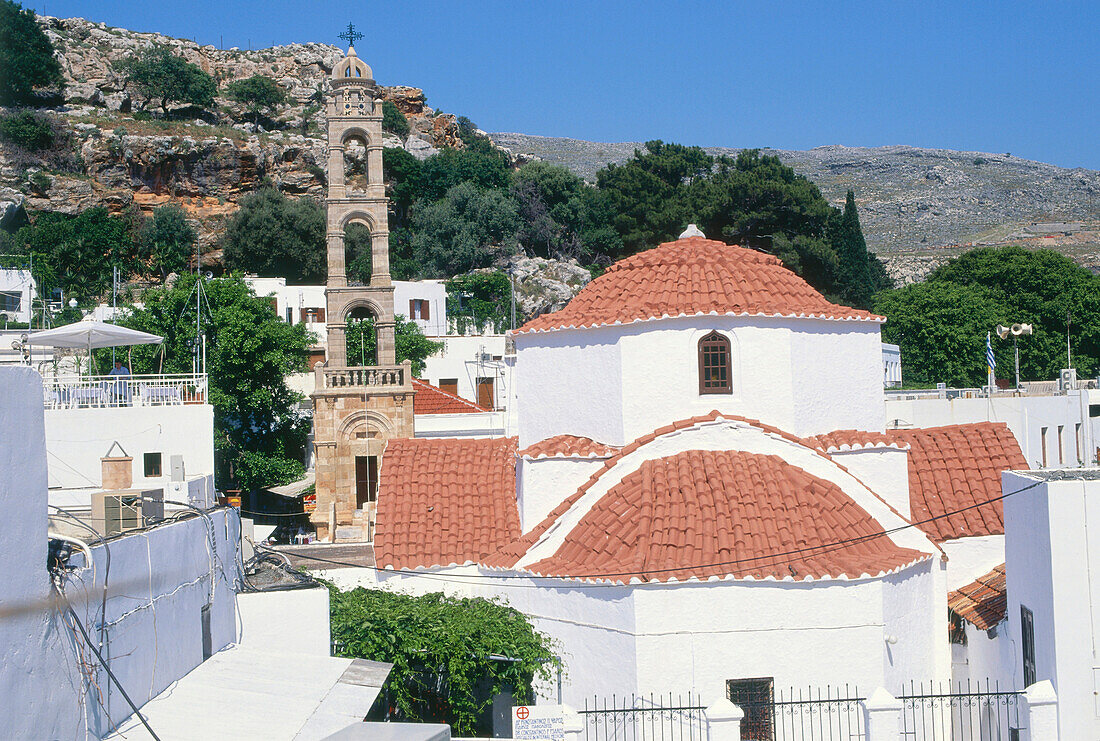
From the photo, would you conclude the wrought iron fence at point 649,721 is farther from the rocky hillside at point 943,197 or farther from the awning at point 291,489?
the rocky hillside at point 943,197

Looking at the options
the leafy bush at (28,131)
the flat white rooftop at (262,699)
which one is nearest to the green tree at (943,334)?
the flat white rooftop at (262,699)

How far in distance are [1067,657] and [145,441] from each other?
17843 mm

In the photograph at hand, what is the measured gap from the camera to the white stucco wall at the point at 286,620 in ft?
44.4

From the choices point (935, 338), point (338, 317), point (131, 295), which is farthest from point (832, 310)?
point (131, 295)

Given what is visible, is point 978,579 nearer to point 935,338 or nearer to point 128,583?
A: point 128,583

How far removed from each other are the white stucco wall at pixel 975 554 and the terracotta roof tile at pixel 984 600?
0.34ft

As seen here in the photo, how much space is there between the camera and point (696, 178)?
60562 millimetres

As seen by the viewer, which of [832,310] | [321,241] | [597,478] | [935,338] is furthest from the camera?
[321,241]

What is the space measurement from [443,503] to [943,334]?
3889cm

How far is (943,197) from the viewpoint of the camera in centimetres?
11788

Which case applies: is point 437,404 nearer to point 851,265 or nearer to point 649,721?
point 649,721

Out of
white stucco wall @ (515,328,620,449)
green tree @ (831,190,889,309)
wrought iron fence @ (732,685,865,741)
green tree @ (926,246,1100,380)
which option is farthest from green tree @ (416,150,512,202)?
wrought iron fence @ (732,685,865,741)

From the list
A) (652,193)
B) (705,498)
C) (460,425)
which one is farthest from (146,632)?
(652,193)

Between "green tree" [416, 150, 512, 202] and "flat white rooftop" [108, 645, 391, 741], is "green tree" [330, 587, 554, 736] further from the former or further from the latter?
"green tree" [416, 150, 512, 202]
